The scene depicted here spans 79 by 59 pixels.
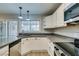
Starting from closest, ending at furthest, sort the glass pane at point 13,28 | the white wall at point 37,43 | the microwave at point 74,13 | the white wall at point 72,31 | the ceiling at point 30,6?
the microwave at point 74,13
the white wall at point 72,31
the ceiling at point 30,6
the white wall at point 37,43
the glass pane at point 13,28

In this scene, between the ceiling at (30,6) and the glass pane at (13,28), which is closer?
Result: the ceiling at (30,6)

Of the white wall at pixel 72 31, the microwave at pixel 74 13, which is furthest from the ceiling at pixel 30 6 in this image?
the microwave at pixel 74 13

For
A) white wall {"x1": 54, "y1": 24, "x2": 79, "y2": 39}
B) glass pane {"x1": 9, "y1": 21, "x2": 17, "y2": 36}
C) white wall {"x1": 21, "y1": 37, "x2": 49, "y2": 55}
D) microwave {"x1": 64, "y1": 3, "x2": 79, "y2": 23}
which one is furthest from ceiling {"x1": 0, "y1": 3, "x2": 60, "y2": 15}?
microwave {"x1": 64, "y1": 3, "x2": 79, "y2": 23}

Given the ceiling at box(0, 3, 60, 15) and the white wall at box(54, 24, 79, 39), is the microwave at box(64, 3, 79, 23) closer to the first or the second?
the white wall at box(54, 24, 79, 39)

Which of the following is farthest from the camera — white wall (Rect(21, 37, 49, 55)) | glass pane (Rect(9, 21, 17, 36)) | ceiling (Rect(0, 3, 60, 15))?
glass pane (Rect(9, 21, 17, 36))

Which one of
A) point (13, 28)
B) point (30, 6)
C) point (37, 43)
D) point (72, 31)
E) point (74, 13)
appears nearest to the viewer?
point (74, 13)

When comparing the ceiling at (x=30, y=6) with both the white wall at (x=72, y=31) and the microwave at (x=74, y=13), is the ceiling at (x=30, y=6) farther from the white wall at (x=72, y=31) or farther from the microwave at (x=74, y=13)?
the microwave at (x=74, y=13)

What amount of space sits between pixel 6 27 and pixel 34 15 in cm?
171

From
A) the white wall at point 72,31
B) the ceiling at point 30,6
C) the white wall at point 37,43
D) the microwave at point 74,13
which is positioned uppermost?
the ceiling at point 30,6

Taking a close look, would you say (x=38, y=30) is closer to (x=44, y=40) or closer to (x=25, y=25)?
(x=25, y=25)

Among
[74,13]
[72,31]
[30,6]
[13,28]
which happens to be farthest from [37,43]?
[74,13]

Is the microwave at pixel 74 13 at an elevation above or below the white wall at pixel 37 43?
above

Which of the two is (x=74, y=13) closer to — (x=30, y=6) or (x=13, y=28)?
(x=30, y=6)

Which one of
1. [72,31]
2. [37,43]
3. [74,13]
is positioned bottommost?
[37,43]
